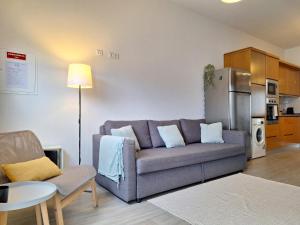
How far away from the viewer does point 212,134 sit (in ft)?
12.2

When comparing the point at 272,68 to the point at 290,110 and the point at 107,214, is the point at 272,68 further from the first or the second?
the point at 107,214

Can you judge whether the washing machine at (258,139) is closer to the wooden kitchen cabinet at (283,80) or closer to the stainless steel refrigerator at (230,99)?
the stainless steel refrigerator at (230,99)

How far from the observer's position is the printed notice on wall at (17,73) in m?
2.47

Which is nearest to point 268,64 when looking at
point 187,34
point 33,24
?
point 187,34

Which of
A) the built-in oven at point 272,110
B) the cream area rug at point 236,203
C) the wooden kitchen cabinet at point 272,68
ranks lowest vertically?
the cream area rug at point 236,203

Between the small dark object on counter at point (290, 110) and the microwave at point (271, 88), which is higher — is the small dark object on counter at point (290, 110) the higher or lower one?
the lower one

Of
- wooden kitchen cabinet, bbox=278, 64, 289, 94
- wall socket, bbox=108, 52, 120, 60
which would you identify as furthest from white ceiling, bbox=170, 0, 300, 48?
wall socket, bbox=108, 52, 120, 60

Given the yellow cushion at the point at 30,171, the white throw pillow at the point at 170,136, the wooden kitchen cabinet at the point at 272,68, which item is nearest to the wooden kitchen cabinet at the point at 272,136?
the wooden kitchen cabinet at the point at 272,68

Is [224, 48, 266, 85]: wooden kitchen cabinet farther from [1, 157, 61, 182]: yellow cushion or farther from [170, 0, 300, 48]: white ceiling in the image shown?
[1, 157, 61, 182]: yellow cushion

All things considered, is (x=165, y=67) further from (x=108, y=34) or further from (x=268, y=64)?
(x=268, y=64)

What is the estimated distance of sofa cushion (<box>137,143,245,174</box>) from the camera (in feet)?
7.75

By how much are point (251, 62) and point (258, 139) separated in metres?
1.64

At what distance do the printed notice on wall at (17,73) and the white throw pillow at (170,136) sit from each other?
72.9 inches

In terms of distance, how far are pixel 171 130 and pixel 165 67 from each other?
122cm
